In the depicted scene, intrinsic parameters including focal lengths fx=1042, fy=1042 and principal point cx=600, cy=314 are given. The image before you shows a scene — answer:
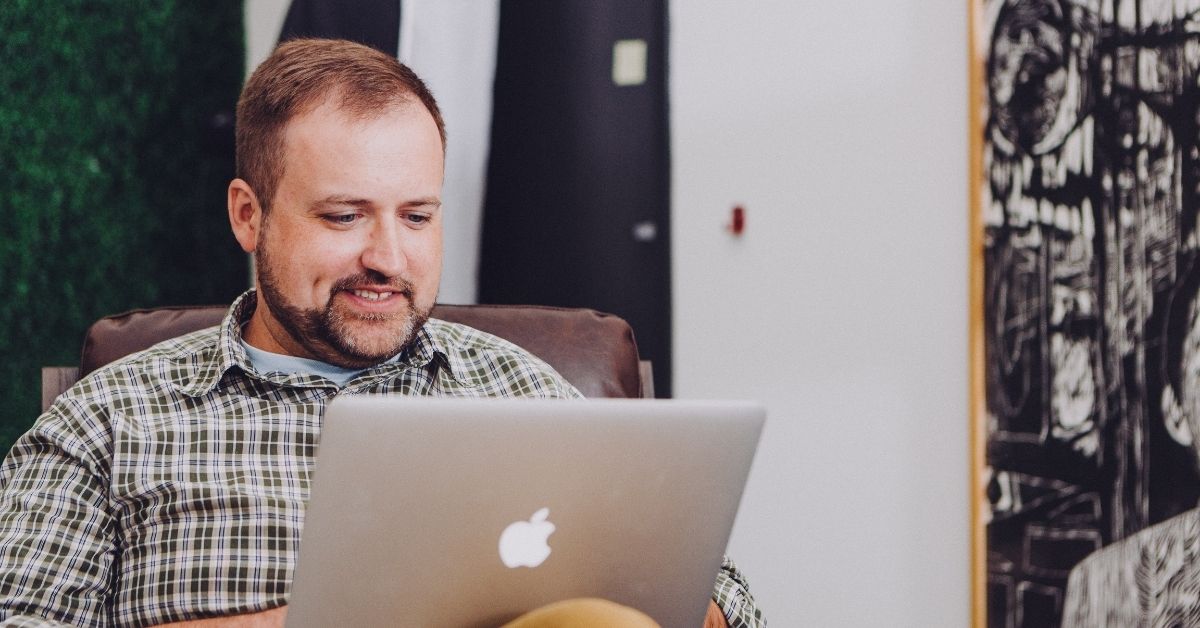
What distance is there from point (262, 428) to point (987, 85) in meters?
1.39

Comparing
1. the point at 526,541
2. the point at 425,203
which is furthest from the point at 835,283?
the point at 526,541

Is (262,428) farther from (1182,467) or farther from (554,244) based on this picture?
(1182,467)

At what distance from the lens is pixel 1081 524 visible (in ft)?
5.68

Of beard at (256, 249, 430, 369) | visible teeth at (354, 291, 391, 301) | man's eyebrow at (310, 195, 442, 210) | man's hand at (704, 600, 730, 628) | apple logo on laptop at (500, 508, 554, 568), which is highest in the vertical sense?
man's eyebrow at (310, 195, 442, 210)

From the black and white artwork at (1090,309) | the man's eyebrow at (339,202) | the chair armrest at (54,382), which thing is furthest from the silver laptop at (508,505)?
the black and white artwork at (1090,309)

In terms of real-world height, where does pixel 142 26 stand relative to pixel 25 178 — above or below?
above

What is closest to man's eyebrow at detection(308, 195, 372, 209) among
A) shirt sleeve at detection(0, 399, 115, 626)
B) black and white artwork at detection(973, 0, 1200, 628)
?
shirt sleeve at detection(0, 399, 115, 626)

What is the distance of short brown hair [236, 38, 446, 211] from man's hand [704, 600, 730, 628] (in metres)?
0.67

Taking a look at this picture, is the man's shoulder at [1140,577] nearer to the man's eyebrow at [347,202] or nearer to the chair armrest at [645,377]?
the chair armrest at [645,377]

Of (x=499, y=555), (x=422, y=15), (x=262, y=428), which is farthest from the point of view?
(x=422, y=15)

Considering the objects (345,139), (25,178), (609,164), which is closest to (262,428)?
(345,139)

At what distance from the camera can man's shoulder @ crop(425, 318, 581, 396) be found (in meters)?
1.32

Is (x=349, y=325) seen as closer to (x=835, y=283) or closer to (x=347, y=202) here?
(x=347, y=202)

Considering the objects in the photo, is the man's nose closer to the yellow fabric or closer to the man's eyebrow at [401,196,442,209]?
the man's eyebrow at [401,196,442,209]
